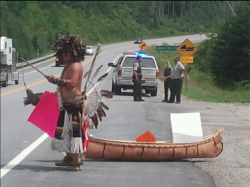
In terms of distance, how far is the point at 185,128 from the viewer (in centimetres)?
923

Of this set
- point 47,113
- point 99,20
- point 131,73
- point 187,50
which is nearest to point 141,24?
point 131,73

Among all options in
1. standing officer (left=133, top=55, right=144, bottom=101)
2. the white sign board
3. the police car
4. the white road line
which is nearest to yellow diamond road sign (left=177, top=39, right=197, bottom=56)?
the white road line

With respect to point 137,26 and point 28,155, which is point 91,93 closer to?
point 28,155

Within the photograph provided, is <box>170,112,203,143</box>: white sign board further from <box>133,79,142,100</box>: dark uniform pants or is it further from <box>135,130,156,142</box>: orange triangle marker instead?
<box>133,79,142,100</box>: dark uniform pants

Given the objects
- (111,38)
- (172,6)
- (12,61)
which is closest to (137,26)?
(111,38)

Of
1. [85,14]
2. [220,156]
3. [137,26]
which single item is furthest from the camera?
[85,14]

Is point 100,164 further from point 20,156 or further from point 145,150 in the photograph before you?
point 20,156

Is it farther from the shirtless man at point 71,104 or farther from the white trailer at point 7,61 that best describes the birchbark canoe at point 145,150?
the white trailer at point 7,61

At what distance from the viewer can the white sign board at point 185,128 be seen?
905 cm

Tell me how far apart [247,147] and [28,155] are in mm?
3907

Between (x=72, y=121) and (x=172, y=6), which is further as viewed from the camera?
(x=172, y=6)

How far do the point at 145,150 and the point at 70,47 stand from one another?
Result: 81.0 inches

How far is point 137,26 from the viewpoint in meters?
21.8

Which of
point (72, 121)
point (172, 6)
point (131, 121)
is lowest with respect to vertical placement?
point (131, 121)
